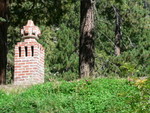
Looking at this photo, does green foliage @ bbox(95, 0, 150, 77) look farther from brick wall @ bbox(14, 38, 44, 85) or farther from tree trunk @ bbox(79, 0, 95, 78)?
brick wall @ bbox(14, 38, 44, 85)

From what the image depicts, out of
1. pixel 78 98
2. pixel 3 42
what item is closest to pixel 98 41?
pixel 3 42

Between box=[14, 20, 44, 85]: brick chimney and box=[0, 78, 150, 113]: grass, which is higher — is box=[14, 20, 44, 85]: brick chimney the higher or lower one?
the higher one

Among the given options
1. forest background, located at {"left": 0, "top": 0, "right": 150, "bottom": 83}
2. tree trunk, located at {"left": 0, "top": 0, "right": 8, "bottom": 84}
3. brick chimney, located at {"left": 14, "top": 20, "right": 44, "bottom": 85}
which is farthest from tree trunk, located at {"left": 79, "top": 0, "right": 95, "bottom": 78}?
forest background, located at {"left": 0, "top": 0, "right": 150, "bottom": 83}

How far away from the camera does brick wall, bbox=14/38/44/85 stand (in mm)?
10531

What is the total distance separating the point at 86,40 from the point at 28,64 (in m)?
2.15

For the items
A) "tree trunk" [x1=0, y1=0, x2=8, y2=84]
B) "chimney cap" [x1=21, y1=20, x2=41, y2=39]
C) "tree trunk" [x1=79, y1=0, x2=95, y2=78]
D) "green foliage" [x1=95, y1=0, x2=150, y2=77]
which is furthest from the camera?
"green foliage" [x1=95, y1=0, x2=150, y2=77]

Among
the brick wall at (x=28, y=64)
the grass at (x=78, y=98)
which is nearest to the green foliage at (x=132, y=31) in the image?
the brick wall at (x=28, y=64)

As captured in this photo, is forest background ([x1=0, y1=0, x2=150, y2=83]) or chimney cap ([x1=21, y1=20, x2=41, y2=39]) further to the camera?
forest background ([x1=0, y1=0, x2=150, y2=83])

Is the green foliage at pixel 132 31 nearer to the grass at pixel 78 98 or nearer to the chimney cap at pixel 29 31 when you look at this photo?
the chimney cap at pixel 29 31

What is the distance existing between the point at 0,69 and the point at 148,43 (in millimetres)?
16872

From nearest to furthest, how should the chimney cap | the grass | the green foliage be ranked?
the grass, the chimney cap, the green foliage

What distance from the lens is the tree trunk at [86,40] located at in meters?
11.5

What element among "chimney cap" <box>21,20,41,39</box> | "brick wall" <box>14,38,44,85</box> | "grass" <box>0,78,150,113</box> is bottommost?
"grass" <box>0,78,150,113</box>

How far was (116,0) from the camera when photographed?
13555mm
